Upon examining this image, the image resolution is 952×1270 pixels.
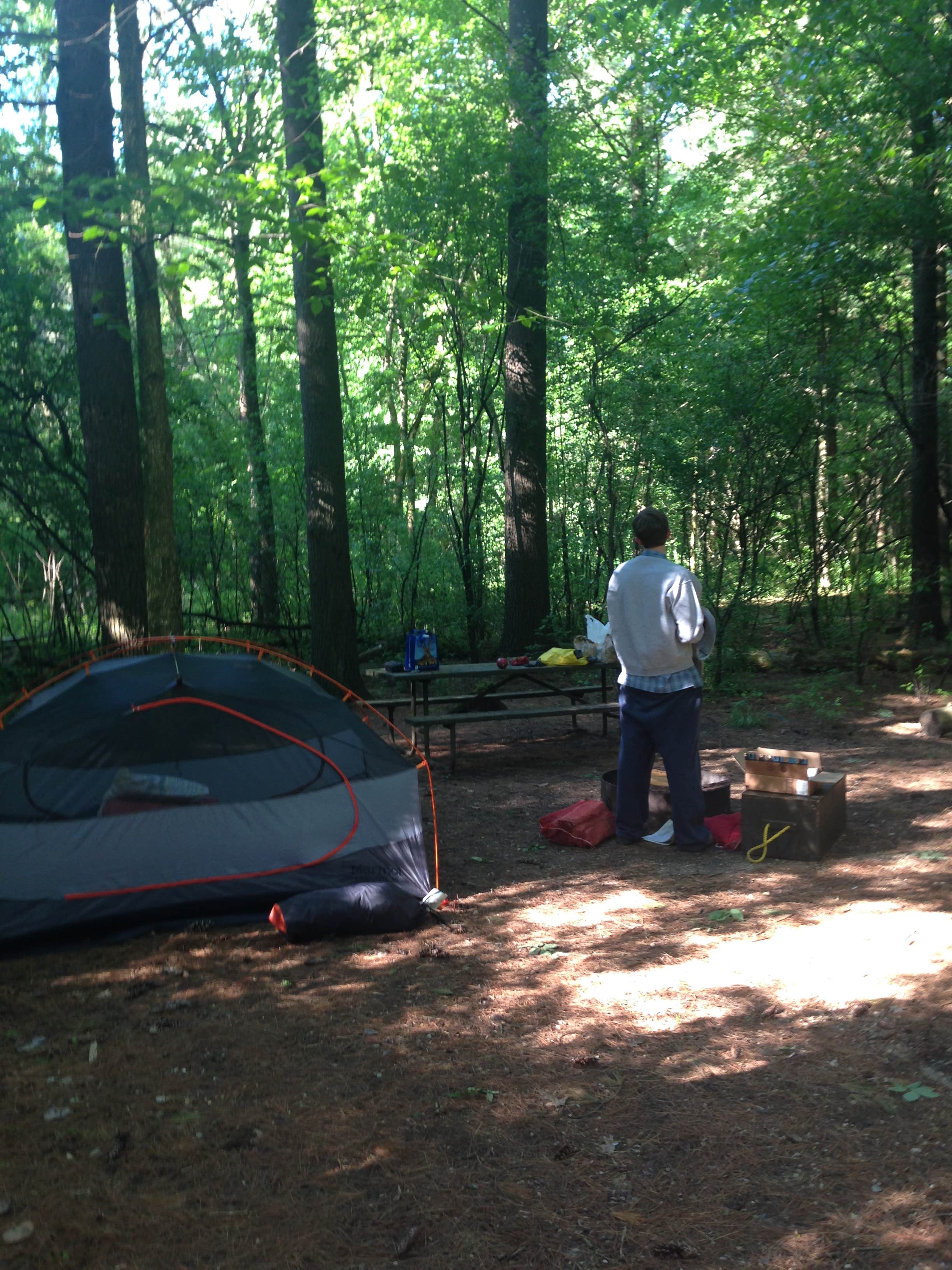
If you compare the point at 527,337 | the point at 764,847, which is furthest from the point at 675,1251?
the point at 527,337

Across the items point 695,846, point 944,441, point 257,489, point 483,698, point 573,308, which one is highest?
point 573,308

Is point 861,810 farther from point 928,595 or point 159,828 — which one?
point 928,595

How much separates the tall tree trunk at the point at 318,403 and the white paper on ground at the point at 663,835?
4.49 meters

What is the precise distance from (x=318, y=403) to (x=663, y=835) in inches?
226

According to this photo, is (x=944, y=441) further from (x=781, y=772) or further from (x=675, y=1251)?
(x=675, y=1251)

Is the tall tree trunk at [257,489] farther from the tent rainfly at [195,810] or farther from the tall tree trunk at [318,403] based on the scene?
the tent rainfly at [195,810]

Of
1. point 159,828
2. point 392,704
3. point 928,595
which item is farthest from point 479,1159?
point 928,595

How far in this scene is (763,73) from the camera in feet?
43.2

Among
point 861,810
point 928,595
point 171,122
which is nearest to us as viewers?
point 861,810

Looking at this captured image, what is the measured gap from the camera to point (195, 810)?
487 centimetres

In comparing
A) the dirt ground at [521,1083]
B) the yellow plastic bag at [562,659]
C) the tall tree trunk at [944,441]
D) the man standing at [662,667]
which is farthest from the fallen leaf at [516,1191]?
the tall tree trunk at [944,441]

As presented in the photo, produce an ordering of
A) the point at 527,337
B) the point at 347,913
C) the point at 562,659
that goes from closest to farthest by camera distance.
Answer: the point at 347,913 → the point at 562,659 → the point at 527,337

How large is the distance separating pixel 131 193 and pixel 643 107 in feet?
23.9

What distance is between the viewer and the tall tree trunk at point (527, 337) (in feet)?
34.2
